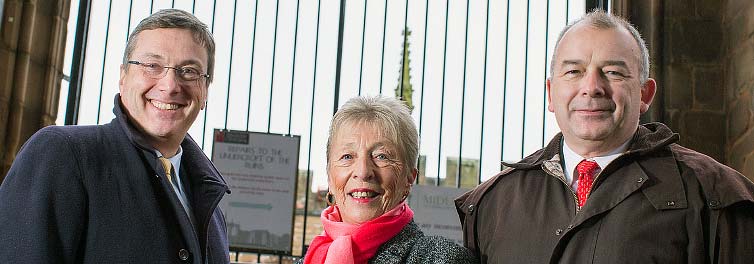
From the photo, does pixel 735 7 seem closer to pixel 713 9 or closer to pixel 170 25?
pixel 713 9

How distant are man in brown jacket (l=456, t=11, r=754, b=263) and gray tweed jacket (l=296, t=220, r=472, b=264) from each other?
223 millimetres

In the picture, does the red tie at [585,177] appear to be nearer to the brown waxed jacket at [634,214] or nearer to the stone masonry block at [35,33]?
the brown waxed jacket at [634,214]

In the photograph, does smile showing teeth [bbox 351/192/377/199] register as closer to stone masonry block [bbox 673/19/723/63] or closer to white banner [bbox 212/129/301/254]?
white banner [bbox 212/129/301/254]

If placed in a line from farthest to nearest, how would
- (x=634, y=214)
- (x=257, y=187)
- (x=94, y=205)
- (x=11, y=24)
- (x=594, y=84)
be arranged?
(x=257, y=187), (x=11, y=24), (x=594, y=84), (x=634, y=214), (x=94, y=205)

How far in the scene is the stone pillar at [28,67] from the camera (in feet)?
18.4

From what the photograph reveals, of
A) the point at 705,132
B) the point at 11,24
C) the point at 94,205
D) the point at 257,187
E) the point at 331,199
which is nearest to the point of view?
the point at 94,205

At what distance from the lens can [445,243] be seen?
2.54m

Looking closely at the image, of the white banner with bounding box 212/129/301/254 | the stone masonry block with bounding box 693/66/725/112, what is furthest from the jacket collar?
the white banner with bounding box 212/129/301/254

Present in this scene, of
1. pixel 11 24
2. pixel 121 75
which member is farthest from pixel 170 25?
pixel 11 24

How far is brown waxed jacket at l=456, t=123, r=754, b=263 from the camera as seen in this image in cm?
245

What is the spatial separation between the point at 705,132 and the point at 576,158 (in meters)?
3.59

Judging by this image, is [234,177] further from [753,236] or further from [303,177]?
[303,177]

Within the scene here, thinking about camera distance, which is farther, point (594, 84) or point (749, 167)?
point (749, 167)

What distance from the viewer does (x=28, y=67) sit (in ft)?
18.8
